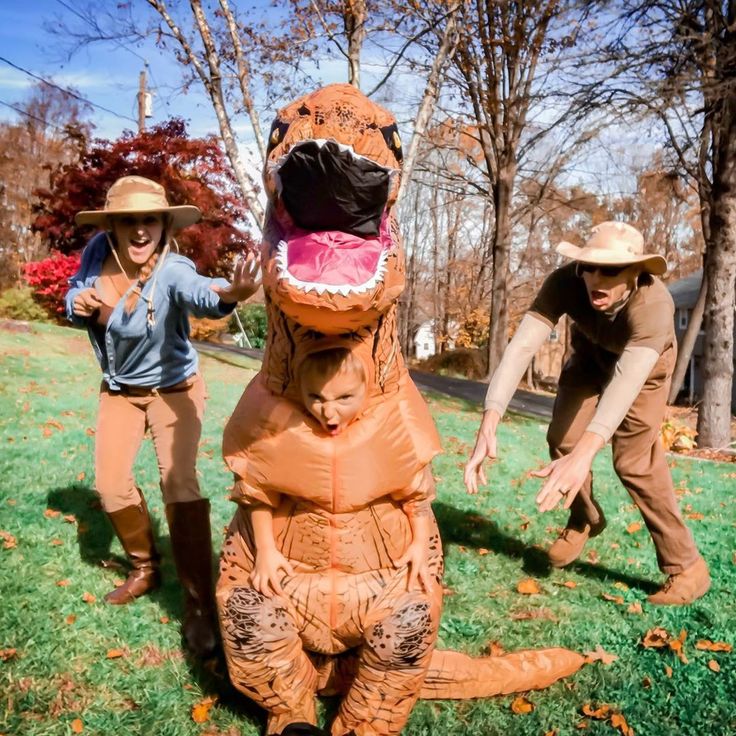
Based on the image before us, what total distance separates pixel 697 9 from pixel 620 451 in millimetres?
7790

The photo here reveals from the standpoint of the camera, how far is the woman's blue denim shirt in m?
3.44

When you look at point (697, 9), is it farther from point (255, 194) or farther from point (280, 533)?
point (280, 533)

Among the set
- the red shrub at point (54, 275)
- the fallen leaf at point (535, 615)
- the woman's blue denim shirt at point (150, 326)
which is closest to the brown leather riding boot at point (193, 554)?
the woman's blue denim shirt at point (150, 326)

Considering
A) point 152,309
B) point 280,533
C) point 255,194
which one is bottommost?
point 280,533

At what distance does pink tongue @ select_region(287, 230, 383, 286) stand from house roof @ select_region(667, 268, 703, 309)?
25834mm

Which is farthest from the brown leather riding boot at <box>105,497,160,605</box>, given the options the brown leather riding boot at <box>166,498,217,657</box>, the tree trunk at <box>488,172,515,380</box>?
the tree trunk at <box>488,172,515,380</box>

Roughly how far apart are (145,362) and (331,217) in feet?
6.09

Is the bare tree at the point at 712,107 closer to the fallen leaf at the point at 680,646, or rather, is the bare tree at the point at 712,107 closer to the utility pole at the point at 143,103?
the fallen leaf at the point at 680,646

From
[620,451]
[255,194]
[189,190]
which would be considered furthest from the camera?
[189,190]

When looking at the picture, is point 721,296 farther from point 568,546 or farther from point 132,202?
point 132,202

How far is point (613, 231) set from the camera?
3.32 metres

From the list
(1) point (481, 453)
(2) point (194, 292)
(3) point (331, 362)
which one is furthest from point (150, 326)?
(1) point (481, 453)

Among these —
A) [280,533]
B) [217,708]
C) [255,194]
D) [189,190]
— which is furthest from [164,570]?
[189,190]

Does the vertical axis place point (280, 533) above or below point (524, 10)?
below
